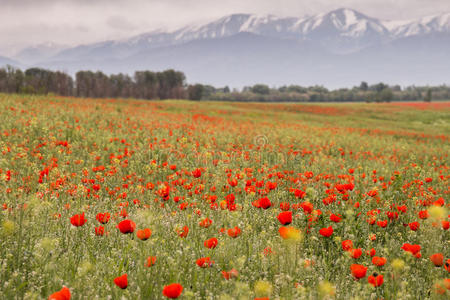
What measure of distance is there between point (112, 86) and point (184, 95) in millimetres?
21783

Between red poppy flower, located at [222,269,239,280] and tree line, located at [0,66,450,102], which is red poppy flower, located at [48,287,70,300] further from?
tree line, located at [0,66,450,102]

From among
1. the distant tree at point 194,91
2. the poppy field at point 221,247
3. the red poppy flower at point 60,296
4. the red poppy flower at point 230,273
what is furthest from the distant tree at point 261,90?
the red poppy flower at point 60,296

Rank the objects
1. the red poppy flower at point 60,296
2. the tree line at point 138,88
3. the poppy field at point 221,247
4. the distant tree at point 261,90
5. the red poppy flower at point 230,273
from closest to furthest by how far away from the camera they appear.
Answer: the red poppy flower at point 60,296
the red poppy flower at point 230,273
the poppy field at point 221,247
the tree line at point 138,88
the distant tree at point 261,90

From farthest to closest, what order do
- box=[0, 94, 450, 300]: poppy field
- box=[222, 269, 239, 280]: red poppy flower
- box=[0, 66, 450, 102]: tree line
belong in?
box=[0, 66, 450, 102]: tree line → box=[0, 94, 450, 300]: poppy field → box=[222, 269, 239, 280]: red poppy flower

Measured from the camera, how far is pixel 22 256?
290 centimetres

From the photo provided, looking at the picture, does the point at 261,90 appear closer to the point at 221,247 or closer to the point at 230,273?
the point at 221,247

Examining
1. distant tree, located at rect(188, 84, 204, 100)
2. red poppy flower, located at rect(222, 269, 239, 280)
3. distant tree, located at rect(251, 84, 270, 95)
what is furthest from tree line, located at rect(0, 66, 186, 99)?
red poppy flower, located at rect(222, 269, 239, 280)

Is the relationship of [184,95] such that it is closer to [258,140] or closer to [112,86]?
[112,86]

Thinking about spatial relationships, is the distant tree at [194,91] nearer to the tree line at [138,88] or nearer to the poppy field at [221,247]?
the tree line at [138,88]

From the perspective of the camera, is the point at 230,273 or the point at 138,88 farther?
the point at 138,88

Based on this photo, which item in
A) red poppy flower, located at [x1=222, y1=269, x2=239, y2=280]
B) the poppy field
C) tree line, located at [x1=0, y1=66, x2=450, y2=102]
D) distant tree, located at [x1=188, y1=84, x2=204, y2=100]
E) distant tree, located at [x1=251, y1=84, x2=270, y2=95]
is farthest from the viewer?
distant tree, located at [x1=251, y1=84, x2=270, y2=95]

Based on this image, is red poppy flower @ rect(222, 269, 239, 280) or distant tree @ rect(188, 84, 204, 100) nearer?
red poppy flower @ rect(222, 269, 239, 280)

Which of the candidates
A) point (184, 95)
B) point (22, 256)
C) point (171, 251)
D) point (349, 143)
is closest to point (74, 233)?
point (22, 256)

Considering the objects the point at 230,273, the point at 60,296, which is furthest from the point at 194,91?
the point at 60,296
